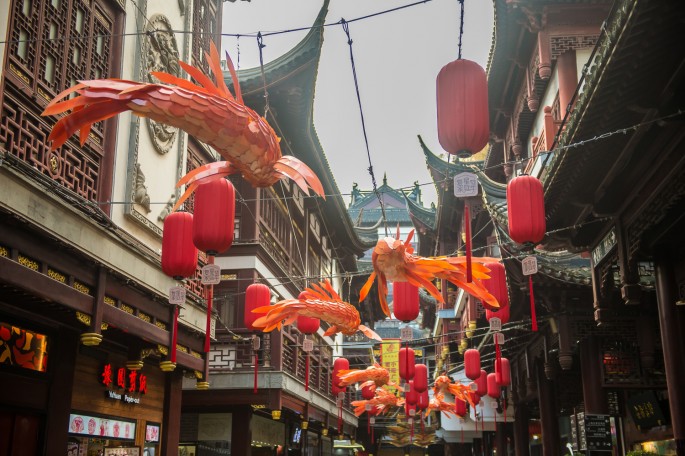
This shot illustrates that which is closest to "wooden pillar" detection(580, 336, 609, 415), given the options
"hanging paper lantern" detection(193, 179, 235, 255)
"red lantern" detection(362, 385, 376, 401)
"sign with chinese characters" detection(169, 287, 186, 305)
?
"sign with chinese characters" detection(169, 287, 186, 305)

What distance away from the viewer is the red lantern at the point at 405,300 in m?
12.8

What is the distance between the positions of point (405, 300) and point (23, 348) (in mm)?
6653

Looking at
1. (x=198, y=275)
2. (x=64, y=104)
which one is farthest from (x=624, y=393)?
(x=64, y=104)

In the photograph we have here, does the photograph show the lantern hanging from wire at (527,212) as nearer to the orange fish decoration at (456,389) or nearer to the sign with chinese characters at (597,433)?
the sign with chinese characters at (597,433)

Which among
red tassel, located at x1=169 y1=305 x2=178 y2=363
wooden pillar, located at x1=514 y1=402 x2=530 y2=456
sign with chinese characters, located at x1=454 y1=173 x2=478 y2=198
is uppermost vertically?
sign with chinese characters, located at x1=454 y1=173 x2=478 y2=198

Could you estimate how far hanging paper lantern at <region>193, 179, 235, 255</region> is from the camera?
7539mm

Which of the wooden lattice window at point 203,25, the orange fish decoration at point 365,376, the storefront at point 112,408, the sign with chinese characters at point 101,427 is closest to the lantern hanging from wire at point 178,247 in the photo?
the storefront at point 112,408

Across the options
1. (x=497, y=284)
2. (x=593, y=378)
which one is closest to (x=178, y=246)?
(x=497, y=284)

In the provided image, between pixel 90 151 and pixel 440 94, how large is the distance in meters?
4.37

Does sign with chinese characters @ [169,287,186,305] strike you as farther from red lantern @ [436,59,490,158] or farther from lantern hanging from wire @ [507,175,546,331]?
red lantern @ [436,59,490,158]

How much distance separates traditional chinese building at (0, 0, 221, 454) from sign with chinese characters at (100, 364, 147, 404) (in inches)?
1.0

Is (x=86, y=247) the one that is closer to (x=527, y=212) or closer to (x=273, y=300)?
(x=527, y=212)

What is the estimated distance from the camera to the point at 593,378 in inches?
492

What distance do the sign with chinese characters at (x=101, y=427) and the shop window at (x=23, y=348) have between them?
1.07m
